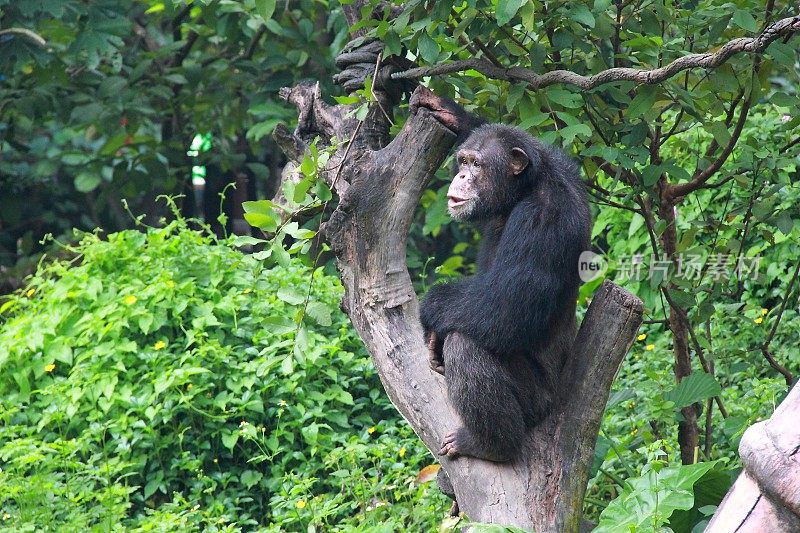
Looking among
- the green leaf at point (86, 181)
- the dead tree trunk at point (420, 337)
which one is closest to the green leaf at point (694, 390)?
the dead tree trunk at point (420, 337)

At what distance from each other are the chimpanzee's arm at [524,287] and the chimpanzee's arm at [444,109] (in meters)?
0.43

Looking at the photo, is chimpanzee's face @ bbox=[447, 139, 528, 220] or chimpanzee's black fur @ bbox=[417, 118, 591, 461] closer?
chimpanzee's black fur @ bbox=[417, 118, 591, 461]

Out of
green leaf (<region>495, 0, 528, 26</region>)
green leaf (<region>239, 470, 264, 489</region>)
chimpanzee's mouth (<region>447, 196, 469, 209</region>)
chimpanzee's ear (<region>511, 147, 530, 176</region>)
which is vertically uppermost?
green leaf (<region>495, 0, 528, 26</region>)

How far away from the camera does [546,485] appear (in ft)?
12.0

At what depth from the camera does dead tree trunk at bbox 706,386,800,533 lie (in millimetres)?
2006

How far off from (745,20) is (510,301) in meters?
1.48

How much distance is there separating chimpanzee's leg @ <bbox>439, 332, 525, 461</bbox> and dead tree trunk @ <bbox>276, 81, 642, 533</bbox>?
0.18 ft

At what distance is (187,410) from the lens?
5609 millimetres

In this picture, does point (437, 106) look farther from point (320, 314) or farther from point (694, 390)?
point (694, 390)

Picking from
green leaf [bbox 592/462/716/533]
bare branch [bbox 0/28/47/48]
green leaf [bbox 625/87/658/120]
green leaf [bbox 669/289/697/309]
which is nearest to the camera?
green leaf [bbox 592/462/716/533]

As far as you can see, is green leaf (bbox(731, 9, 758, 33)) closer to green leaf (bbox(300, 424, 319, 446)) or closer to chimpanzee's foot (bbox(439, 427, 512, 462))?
chimpanzee's foot (bbox(439, 427, 512, 462))

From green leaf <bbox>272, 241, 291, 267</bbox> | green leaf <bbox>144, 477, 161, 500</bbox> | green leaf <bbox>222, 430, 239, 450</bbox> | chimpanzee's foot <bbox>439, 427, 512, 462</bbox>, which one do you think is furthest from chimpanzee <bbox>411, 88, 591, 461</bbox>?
green leaf <bbox>144, 477, 161, 500</bbox>

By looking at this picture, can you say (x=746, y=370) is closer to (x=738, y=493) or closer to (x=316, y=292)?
(x=316, y=292)

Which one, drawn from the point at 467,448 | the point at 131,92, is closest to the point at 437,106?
the point at 467,448
